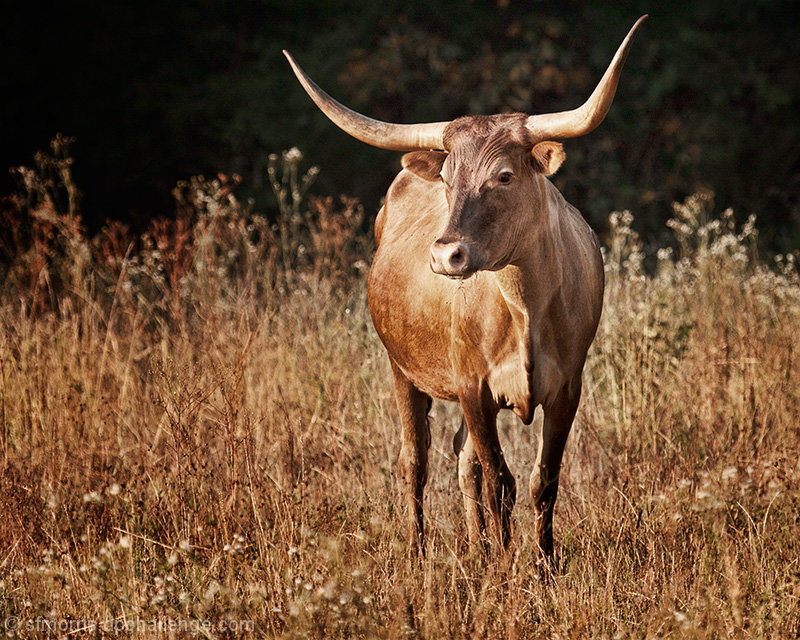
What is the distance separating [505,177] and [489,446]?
3.37ft

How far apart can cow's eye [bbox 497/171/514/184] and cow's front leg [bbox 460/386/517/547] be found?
2.64ft

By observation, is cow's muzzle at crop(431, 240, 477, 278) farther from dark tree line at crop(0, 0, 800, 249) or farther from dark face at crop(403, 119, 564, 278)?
dark tree line at crop(0, 0, 800, 249)

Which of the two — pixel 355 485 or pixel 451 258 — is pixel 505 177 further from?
pixel 355 485

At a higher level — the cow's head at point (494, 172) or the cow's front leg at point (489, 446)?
the cow's head at point (494, 172)

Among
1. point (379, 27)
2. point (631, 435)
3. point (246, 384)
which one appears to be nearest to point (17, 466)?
point (246, 384)

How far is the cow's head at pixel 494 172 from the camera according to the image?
3.06 meters

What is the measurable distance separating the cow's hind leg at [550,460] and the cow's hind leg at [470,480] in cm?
27

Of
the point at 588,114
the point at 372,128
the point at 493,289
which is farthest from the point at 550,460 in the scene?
the point at 372,128

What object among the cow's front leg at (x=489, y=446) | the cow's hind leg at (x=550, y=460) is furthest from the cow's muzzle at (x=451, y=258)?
the cow's hind leg at (x=550, y=460)

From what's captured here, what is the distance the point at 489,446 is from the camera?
12.0 ft

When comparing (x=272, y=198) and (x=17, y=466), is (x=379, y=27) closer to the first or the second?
(x=272, y=198)

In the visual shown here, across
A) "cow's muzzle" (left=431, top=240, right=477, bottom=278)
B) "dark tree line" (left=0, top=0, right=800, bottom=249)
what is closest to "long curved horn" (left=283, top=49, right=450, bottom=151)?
"cow's muzzle" (left=431, top=240, right=477, bottom=278)

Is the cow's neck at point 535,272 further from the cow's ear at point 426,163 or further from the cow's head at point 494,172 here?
the cow's ear at point 426,163

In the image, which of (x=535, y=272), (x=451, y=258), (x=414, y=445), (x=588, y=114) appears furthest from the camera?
(x=414, y=445)
